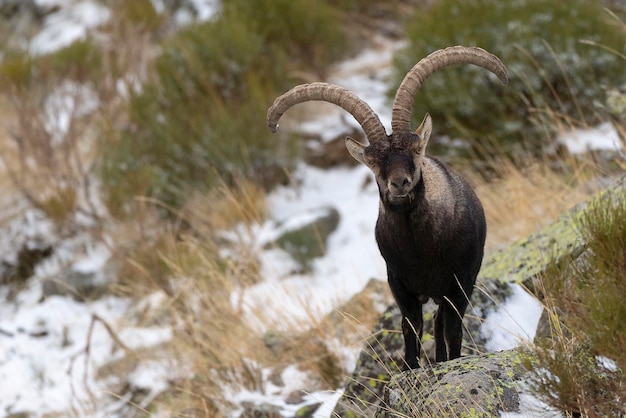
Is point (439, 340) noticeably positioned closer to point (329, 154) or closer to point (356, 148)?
point (356, 148)

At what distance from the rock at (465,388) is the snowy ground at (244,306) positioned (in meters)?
1.54

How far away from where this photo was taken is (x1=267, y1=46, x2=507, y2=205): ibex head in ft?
9.27

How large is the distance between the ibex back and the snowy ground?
5.22 feet

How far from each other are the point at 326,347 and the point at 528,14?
15.5ft

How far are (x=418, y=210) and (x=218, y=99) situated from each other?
6.18 metres

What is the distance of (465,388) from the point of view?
278 centimetres

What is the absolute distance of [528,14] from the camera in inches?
314

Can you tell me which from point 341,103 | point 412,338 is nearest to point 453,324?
point 412,338

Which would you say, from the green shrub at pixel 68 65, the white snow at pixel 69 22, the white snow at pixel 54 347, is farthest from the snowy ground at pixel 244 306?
the white snow at pixel 69 22

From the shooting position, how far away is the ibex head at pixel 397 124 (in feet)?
9.27

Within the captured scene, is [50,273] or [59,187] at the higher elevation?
[59,187]

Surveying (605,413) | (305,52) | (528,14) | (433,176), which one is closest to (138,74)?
(305,52)

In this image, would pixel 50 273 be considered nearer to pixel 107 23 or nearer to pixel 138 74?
pixel 138 74

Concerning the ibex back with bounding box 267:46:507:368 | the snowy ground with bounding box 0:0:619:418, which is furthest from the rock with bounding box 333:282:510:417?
the snowy ground with bounding box 0:0:619:418
